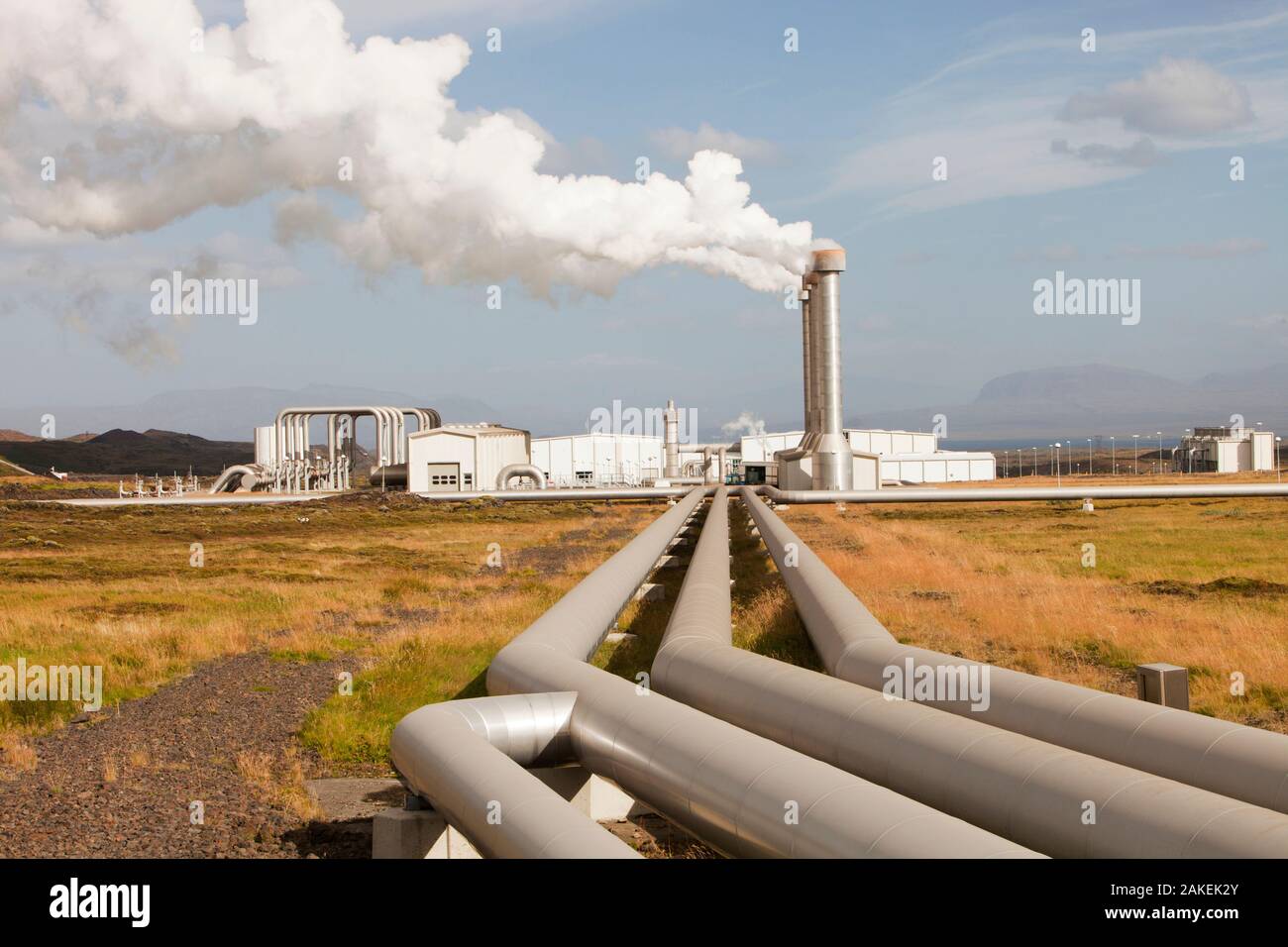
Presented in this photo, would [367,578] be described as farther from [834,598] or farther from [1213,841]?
[1213,841]

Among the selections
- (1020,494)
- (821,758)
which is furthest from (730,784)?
(1020,494)

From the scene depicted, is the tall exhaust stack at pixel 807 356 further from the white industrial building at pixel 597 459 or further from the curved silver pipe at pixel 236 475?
the curved silver pipe at pixel 236 475

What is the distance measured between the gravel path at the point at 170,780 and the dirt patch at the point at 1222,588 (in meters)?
16.7

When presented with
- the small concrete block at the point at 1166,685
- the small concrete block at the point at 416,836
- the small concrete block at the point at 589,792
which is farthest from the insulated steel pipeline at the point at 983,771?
the small concrete block at the point at 1166,685

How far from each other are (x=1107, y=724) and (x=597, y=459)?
106 m

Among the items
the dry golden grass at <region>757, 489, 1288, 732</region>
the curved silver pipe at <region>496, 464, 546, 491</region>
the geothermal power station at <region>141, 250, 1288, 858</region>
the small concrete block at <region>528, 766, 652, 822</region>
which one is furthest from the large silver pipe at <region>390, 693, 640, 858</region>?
the curved silver pipe at <region>496, 464, 546, 491</region>

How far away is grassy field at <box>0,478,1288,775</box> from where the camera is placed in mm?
14156

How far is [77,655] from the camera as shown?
16531 mm

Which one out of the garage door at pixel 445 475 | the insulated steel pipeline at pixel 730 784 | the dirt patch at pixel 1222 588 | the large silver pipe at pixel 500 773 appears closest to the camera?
the insulated steel pipeline at pixel 730 784

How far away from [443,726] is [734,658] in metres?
3.24

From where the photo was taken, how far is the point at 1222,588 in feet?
74.2

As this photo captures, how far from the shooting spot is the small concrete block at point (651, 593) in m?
21.4

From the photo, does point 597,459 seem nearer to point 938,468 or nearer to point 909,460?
point 909,460
